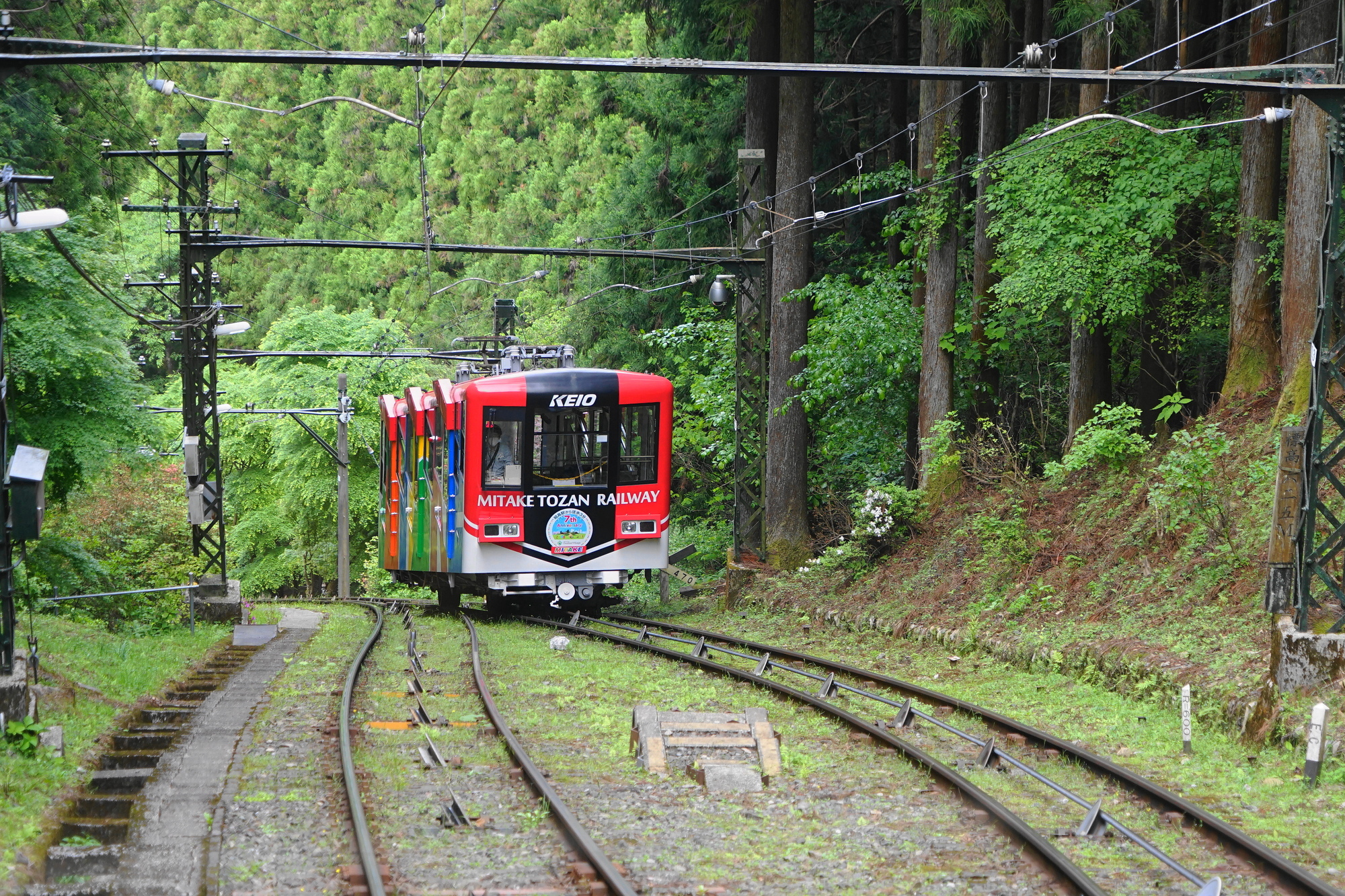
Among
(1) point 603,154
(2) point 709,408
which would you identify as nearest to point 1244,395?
(2) point 709,408

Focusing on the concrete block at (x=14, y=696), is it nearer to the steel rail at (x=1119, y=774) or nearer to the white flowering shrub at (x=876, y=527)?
the steel rail at (x=1119, y=774)

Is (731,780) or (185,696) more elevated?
(731,780)

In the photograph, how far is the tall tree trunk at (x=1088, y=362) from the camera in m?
16.9

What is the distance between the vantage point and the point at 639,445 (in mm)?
18000

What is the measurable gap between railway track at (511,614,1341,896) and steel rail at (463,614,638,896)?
2.13 m

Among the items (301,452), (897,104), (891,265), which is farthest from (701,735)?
(301,452)

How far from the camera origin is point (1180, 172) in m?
15.8

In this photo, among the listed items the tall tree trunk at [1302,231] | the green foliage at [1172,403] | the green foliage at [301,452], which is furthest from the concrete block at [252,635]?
the green foliage at [301,452]

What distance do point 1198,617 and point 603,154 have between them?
47579 millimetres

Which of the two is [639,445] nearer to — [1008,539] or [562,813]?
[1008,539]

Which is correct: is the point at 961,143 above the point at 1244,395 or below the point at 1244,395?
above

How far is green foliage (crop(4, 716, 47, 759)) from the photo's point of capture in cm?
856

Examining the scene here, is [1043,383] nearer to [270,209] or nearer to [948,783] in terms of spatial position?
[948,783]

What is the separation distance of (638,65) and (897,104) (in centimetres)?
1451
